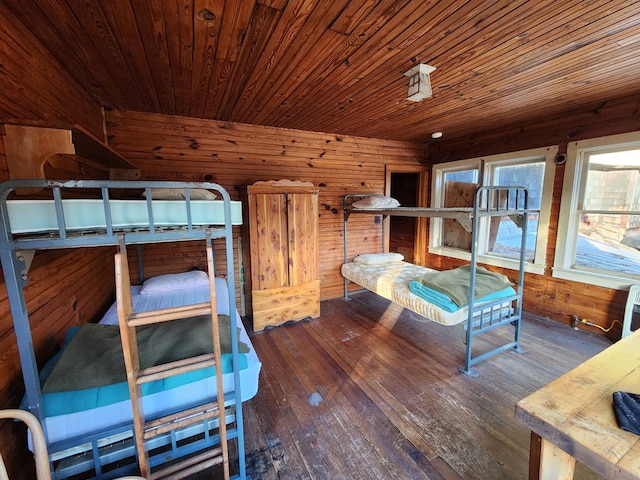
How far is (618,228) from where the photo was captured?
2.74 meters

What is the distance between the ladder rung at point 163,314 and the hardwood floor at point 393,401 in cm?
106

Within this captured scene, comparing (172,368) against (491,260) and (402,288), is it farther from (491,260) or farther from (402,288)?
(491,260)

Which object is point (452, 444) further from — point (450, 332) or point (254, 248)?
point (254, 248)

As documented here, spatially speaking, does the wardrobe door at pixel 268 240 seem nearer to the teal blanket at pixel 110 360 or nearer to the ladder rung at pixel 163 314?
the teal blanket at pixel 110 360

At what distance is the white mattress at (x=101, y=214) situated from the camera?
0.98 m

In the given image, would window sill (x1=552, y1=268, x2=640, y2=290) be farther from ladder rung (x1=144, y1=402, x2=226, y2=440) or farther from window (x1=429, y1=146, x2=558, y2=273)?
ladder rung (x1=144, y1=402, x2=226, y2=440)

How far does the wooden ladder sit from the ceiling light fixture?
1.93 m

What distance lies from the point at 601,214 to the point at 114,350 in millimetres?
4476

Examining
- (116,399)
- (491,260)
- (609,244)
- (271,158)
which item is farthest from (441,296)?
(271,158)

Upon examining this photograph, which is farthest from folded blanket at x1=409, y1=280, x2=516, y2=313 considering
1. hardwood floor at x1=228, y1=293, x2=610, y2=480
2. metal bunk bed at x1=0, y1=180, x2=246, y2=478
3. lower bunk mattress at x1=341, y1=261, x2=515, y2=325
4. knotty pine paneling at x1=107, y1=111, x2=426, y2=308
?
metal bunk bed at x1=0, y1=180, x2=246, y2=478

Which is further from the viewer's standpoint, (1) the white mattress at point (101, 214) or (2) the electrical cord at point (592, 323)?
(2) the electrical cord at point (592, 323)

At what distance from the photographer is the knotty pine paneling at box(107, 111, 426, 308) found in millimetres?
2904

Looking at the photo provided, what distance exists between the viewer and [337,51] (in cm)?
171

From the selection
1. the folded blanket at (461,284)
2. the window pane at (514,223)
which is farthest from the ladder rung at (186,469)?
the window pane at (514,223)
